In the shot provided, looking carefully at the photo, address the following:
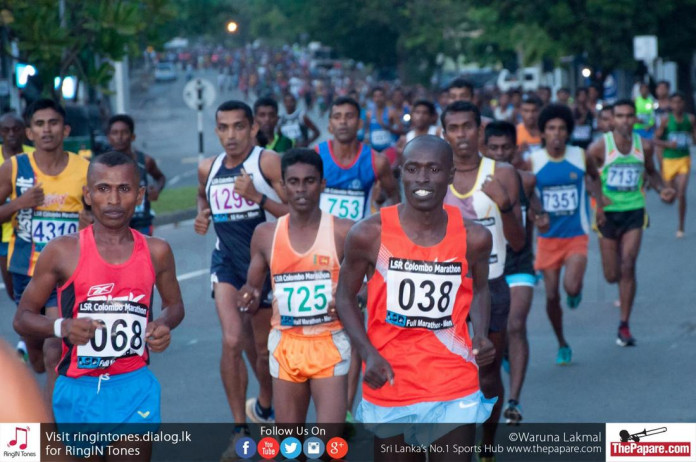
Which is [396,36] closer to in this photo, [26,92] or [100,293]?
[26,92]

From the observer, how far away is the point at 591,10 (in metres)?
40.2

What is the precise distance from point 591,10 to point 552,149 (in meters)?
31.1

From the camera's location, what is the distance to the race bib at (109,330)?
5445mm

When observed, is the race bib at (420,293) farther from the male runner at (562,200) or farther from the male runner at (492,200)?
the male runner at (562,200)

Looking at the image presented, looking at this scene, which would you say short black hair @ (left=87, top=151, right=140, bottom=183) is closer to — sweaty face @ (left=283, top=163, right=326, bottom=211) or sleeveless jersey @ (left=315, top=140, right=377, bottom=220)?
sweaty face @ (left=283, top=163, right=326, bottom=211)

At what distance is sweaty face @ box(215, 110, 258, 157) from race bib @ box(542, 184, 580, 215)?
285 cm

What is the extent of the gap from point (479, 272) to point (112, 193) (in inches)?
62.7

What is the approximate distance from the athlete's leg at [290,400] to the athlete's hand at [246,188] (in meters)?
1.69

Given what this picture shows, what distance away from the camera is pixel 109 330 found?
545cm

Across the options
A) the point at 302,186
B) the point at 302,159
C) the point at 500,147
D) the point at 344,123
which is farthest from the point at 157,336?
the point at 344,123

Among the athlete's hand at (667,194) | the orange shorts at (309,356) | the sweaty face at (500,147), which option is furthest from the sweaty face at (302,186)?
the athlete's hand at (667,194)

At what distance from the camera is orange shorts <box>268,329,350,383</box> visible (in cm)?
657

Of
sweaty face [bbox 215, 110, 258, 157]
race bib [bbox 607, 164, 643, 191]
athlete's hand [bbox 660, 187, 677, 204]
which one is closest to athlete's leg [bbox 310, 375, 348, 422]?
sweaty face [bbox 215, 110, 258, 157]

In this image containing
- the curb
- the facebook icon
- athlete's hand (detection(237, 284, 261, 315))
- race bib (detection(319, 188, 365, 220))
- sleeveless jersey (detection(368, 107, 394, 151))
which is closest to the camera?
athlete's hand (detection(237, 284, 261, 315))
